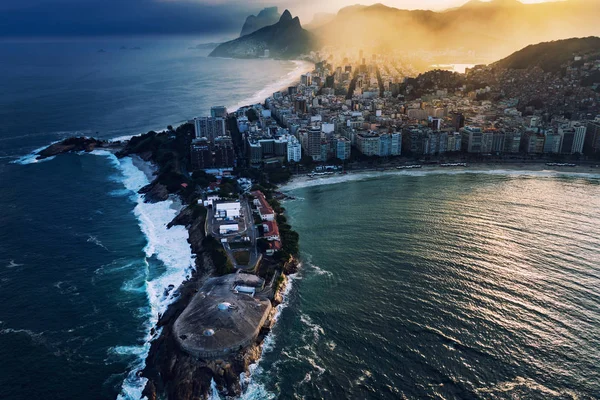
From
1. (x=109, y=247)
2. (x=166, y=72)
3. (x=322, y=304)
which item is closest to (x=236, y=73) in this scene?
(x=166, y=72)

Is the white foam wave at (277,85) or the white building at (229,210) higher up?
the white foam wave at (277,85)

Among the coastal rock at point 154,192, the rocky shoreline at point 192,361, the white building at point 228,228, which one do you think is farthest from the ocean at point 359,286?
the white building at point 228,228

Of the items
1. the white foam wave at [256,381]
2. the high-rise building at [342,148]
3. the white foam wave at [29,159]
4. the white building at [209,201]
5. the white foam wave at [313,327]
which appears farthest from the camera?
the high-rise building at [342,148]

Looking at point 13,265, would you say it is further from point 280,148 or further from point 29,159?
point 280,148

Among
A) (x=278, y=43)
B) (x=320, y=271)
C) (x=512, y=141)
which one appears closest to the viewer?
(x=320, y=271)

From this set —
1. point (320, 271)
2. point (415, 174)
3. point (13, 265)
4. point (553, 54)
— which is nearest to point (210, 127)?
point (415, 174)

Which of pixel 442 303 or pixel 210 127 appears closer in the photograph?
pixel 442 303

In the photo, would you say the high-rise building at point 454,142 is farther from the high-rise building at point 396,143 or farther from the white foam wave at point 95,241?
the white foam wave at point 95,241

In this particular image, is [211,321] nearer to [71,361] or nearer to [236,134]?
[71,361]
